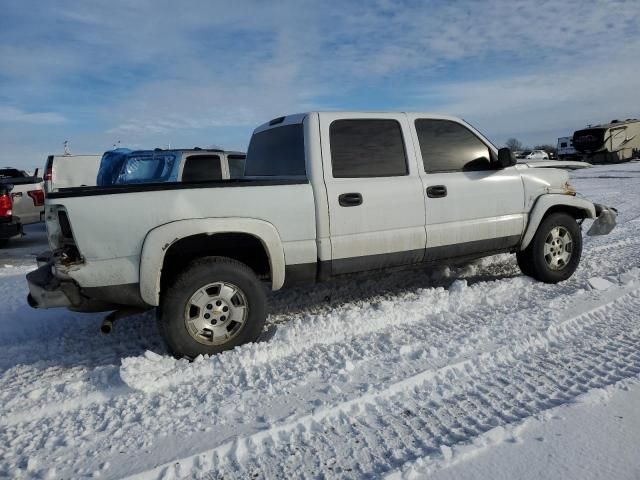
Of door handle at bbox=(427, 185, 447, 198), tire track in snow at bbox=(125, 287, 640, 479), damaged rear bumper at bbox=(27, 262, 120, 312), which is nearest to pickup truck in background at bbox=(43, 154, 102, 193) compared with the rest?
damaged rear bumper at bbox=(27, 262, 120, 312)

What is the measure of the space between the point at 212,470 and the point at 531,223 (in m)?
4.07

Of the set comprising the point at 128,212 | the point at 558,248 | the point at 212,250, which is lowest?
the point at 558,248

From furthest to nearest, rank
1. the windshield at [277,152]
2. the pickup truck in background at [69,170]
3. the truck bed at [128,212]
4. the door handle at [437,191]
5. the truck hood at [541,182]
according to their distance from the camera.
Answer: the pickup truck in background at [69,170] < the truck hood at [541,182] < the door handle at [437,191] < the windshield at [277,152] < the truck bed at [128,212]

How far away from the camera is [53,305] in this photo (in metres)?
3.19

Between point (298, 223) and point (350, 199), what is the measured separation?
51cm

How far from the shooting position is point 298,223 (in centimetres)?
369

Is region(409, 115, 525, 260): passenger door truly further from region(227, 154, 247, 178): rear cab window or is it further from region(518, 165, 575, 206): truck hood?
region(227, 154, 247, 178): rear cab window

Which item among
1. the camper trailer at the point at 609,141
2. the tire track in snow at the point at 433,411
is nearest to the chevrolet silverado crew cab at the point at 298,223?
the tire track in snow at the point at 433,411

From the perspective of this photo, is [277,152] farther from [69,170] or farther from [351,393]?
[69,170]

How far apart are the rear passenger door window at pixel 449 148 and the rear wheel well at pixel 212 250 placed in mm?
1763

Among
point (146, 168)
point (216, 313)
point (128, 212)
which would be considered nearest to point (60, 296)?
point (128, 212)

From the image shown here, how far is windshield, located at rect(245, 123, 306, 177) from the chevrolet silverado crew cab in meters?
0.02

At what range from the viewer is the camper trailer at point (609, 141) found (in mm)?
30172

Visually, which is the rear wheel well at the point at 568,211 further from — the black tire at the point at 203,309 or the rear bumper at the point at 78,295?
the rear bumper at the point at 78,295
